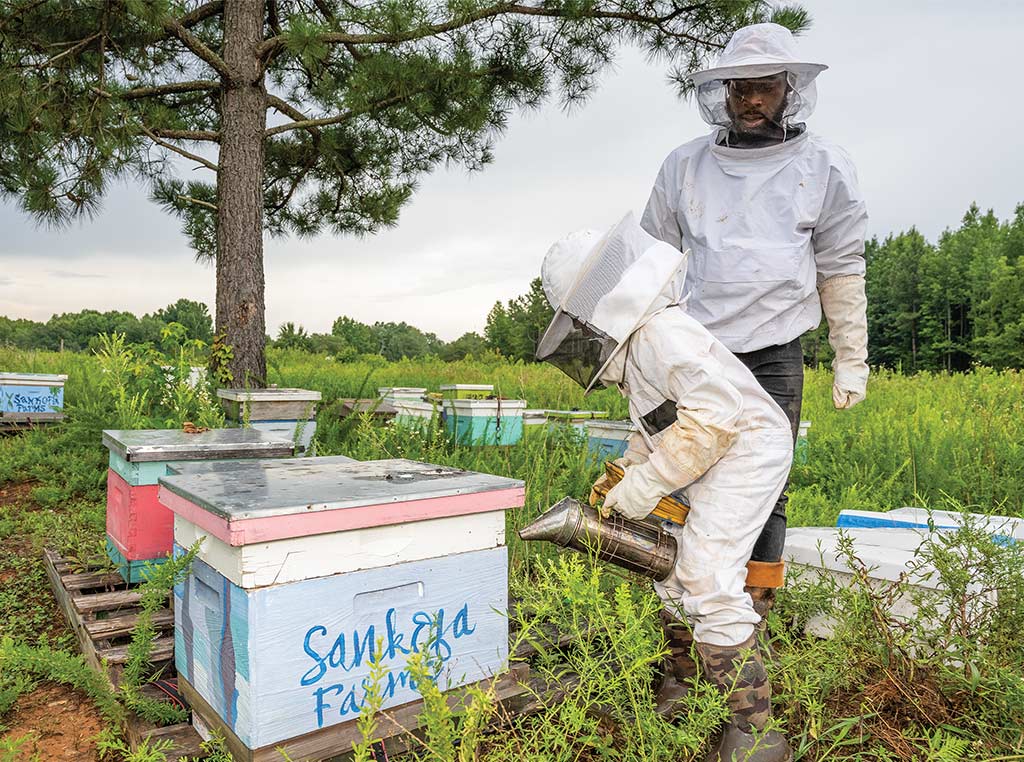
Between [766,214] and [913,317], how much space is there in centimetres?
6083

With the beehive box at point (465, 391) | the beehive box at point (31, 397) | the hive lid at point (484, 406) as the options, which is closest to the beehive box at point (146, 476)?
the hive lid at point (484, 406)

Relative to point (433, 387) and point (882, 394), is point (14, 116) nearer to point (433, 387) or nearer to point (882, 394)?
point (433, 387)

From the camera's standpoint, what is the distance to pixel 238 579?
1.59m

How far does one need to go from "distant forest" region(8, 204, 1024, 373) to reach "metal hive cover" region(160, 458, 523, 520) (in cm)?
3694

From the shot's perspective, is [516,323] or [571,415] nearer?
[571,415]

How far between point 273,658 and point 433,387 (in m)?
11.0

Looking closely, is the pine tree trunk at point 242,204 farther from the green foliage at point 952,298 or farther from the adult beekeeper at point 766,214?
the green foliage at point 952,298

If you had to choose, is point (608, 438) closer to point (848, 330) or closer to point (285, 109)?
point (848, 330)

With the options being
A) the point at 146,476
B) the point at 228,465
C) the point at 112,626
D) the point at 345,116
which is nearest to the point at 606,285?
the point at 228,465

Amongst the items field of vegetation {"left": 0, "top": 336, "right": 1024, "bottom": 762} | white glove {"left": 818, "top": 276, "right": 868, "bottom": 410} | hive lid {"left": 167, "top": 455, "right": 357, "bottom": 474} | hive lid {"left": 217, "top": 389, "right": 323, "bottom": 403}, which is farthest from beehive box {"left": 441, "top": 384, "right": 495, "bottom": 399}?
white glove {"left": 818, "top": 276, "right": 868, "bottom": 410}

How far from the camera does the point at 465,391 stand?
816cm

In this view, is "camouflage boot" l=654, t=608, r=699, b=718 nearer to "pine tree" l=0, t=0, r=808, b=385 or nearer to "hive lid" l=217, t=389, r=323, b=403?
"hive lid" l=217, t=389, r=323, b=403

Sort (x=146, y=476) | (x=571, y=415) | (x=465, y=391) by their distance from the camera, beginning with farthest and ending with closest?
(x=465, y=391)
(x=571, y=415)
(x=146, y=476)

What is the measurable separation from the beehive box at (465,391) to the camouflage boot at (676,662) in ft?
16.6
